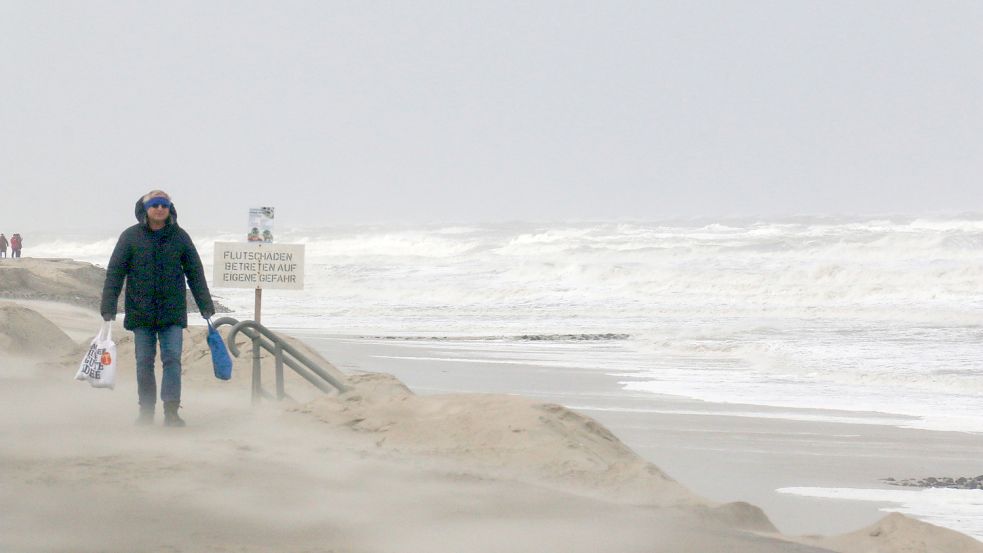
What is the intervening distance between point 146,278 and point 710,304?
2618cm

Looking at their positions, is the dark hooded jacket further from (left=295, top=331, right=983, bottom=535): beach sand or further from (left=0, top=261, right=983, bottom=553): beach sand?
(left=295, top=331, right=983, bottom=535): beach sand

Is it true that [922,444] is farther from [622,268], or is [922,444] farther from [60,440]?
[622,268]

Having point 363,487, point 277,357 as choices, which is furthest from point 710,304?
point 363,487

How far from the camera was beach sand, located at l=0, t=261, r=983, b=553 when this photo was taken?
5156mm

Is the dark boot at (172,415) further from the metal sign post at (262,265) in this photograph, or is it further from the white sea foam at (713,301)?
the white sea foam at (713,301)

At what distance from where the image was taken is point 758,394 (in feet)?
44.4

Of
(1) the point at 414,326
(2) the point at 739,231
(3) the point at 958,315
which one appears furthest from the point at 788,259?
(1) the point at 414,326

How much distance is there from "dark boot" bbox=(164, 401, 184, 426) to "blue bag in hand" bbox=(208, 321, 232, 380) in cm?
36

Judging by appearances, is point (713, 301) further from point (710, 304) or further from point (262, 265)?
point (262, 265)

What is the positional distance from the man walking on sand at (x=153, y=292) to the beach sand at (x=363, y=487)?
0.30 m

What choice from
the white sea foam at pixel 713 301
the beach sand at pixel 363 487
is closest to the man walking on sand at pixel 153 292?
the beach sand at pixel 363 487

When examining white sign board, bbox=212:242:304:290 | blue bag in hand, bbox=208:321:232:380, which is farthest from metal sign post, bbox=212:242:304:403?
blue bag in hand, bbox=208:321:232:380

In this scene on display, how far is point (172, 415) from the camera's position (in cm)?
792

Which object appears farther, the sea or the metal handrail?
the sea
